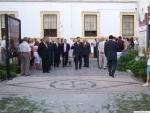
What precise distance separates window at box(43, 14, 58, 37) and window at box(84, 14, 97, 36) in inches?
99.5

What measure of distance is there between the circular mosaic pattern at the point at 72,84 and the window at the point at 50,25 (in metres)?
22.2

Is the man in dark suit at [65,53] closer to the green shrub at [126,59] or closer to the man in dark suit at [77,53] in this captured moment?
the man in dark suit at [77,53]

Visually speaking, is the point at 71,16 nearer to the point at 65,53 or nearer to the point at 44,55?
the point at 65,53

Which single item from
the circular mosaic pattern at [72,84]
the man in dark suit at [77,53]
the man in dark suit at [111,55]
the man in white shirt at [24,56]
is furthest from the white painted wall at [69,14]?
the circular mosaic pattern at [72,84]

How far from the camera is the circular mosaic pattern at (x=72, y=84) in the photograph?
63.0 ft

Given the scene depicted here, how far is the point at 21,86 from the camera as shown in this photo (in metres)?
19.4

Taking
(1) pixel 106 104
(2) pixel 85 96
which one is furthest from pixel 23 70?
A: (1) pixel 106 104

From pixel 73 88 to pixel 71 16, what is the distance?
80.3 ft

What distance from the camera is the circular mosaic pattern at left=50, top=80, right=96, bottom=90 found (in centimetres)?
1920

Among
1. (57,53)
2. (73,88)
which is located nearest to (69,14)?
(57,53)

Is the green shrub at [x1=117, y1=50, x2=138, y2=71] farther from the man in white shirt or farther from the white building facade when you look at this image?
the white building facade

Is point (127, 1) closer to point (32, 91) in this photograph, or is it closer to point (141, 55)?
point (141, 55)

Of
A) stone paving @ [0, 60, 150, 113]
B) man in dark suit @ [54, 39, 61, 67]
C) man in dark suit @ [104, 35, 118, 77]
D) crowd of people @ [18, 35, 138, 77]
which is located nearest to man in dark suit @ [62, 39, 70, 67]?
crowd of people @ [18, 35, 138, 77]

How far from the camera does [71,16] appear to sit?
42.9 metres
